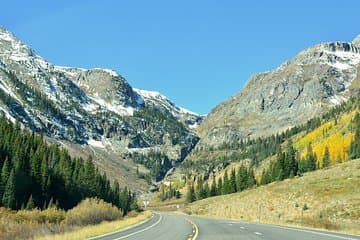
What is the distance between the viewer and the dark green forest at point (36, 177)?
7994cm

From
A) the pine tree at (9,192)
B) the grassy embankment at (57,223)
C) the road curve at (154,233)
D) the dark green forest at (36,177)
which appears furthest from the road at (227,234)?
the pine tree at (9,192)

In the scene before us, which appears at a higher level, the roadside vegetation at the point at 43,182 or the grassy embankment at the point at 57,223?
the roadside vegetation at the point at 43,182

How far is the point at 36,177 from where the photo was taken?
8825cm

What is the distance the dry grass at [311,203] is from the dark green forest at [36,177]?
1060 inches

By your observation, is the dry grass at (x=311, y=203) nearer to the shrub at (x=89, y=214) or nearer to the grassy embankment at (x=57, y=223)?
the grassy embankment at (x=57, y=223)

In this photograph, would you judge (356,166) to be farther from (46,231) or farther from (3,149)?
(46,231)

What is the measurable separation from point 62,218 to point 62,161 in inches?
2558

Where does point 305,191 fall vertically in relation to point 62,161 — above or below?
below

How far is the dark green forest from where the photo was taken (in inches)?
3147

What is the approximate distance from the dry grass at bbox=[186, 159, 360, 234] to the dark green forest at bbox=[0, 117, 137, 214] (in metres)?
26.9

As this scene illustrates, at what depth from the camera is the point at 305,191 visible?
75000 millimetres

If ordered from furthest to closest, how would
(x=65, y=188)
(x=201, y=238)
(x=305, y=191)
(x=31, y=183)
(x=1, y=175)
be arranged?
1. (x=65, y=188)
2. (x=31, y=183)
3. (x=1, y=175)
4. (x=305, y=191)
5. (x=201, y=238)

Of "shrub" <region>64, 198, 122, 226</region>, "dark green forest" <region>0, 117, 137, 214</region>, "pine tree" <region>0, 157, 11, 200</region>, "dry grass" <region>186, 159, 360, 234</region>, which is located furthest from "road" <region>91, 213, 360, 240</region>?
"pine tree" <region>0, 157, 11, 200</region>

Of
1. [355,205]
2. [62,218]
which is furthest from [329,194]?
[62,218]
